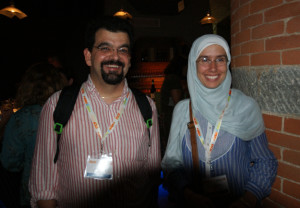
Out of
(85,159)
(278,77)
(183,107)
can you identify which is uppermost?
(278,77)

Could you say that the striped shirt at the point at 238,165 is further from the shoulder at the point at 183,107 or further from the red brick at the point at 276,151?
the shoulder at the point at 183,107

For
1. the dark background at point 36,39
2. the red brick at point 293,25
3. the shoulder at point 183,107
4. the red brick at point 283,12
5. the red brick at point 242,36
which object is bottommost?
the shoulder at point 183,107

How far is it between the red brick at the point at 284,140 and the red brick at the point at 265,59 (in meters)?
0.53

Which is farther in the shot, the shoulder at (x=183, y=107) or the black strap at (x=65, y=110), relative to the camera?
the shoulder at (x=183, y=107)

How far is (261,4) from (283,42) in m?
0.38

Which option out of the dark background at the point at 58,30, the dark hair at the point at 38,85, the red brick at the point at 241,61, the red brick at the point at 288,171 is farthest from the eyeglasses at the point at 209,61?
the dark background at the point at 58,30

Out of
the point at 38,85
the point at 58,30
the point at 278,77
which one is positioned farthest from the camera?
the point at 58,30

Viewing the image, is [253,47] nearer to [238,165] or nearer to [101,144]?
[238,165]

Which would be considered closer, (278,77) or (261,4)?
(278,77)

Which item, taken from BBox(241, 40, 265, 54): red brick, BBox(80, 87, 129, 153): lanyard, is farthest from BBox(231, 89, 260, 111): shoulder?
BBox(80, 87, 129, 153): lanyard

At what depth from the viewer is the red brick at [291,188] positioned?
55.4 inches

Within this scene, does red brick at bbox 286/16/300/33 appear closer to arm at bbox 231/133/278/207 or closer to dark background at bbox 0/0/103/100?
arm at bbox 231/133/278/207

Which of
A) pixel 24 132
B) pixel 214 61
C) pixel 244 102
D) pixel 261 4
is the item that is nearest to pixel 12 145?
pixel 24 132

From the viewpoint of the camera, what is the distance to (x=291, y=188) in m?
1.44
